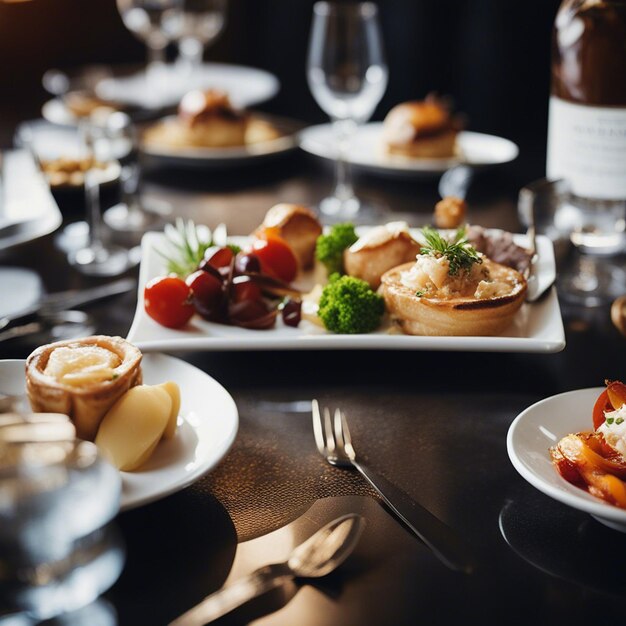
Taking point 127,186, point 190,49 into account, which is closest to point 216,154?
point 127,186

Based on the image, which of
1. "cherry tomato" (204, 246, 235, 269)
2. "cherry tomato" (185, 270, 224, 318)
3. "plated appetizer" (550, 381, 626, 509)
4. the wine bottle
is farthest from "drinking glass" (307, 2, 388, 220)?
"plated appetizer" (550, 381, 626, 509)

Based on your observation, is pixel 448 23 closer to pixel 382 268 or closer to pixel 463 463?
pixel 382 268

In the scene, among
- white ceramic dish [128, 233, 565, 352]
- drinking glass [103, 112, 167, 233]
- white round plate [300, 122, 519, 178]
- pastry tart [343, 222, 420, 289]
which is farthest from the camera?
white round plate [300, 122, 519, 178]

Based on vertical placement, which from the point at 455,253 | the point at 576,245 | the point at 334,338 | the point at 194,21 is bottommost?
the point at 576,245

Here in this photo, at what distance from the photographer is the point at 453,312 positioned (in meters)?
1.47

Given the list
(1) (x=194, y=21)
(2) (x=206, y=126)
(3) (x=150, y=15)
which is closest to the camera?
(2) (x=206, y=126)

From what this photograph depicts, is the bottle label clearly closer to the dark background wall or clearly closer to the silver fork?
the silver fork

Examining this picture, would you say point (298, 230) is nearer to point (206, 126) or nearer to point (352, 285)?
point (352, 285)

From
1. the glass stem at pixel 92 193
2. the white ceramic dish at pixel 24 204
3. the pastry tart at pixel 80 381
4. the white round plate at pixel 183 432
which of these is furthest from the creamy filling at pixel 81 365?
the glass stem at pixel 92 193

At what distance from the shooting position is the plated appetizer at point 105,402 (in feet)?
3.78

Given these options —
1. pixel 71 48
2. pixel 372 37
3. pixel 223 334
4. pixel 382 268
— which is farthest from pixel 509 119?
pixel 223 334

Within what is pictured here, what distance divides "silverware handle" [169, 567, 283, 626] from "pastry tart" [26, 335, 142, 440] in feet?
0.94

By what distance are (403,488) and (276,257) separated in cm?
63

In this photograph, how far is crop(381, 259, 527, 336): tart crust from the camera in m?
1.47
